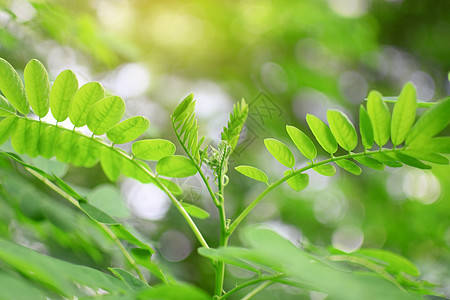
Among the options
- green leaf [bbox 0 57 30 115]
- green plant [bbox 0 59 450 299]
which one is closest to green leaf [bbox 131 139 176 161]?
green plant [bbox 0 59 450 299]

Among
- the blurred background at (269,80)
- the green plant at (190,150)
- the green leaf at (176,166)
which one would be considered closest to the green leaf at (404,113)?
the green plant at (190,150)

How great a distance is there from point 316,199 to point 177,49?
1.83 meters

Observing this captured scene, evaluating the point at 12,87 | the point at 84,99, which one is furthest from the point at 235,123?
the point at 12,87

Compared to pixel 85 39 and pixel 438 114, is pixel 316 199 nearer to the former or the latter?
pixel 85 39

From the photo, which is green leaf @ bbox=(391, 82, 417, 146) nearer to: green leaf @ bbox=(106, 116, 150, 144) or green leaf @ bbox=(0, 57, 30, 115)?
green leaf @ bbox=(106, 116, 150, 144)

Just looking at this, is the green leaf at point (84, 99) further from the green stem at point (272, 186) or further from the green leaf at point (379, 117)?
the green leaf at point (379, 117)

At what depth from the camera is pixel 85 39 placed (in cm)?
177

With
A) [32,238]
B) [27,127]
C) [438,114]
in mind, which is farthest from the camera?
[32,238]

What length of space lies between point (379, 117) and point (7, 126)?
Answer: 0.73m

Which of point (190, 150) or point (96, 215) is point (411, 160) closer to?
point (190, 150)

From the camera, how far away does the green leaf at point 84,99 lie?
73 centimetres

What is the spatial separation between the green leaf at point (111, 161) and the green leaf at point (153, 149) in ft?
0.26

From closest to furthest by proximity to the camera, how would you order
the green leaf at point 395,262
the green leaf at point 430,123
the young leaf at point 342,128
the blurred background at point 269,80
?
the green leaf at point 430,123 → the young leaf at point 342,128 → the green leaf at point 395,262 → the blurred background at point 269,80

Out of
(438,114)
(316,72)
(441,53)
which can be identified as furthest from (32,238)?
(441,53)
